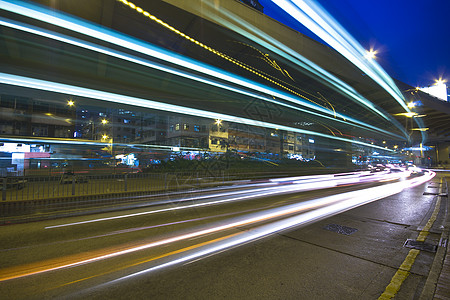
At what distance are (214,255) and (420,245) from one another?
13.6ft

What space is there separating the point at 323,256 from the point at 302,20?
788 centimetres

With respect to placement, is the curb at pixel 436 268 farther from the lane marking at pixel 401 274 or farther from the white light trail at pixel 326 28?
the white light trail at pixel 326 28

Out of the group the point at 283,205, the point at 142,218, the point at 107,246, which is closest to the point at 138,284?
the point at 107,246

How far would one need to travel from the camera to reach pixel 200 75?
10.2 metres

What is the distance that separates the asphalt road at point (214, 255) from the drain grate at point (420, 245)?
20cm

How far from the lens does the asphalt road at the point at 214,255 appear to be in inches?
107

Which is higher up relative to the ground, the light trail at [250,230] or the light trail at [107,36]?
the light trail at [107,36]

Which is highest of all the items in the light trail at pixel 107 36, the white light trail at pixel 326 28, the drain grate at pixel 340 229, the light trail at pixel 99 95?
the white light trail at pixel 326 28

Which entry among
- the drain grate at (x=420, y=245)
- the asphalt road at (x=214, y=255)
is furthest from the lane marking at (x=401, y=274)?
the drain grate at (x=420, y=245)

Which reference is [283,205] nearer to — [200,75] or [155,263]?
[155,263]

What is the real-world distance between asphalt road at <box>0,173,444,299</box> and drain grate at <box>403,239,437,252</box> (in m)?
0.20

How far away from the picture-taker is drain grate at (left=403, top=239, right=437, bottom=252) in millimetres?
3976

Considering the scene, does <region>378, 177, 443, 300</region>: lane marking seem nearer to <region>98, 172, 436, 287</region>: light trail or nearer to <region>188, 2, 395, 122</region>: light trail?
<region>98, 172, 436, 287</region>: light trail

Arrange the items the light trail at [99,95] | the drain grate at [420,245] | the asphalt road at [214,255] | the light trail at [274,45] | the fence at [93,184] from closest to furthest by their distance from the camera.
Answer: the asphalt road at [214,255] < the drain grate at [420,245] < the light trail at [99,95] < the fence at [93,184] < the light trail at [274,45]
